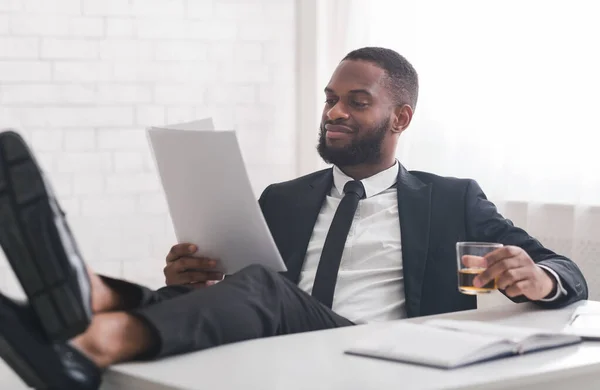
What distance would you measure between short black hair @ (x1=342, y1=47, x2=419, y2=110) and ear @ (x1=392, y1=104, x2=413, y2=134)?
0.06 ft

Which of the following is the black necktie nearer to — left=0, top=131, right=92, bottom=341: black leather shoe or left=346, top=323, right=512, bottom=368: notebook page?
left=346, top=323, right=512, bottom=368: notebook page

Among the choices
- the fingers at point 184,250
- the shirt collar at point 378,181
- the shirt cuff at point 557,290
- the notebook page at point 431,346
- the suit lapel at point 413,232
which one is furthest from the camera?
the shirt collar at point 378,181

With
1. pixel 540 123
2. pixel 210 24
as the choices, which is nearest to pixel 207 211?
pixel 540 123

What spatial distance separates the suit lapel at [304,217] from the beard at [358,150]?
0.21ft

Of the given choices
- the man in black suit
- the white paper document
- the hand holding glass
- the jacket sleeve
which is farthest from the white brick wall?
the hand holding glass

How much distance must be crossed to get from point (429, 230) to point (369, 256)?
0.17 metres

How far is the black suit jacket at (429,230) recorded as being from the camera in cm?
248

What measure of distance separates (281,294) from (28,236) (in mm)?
559

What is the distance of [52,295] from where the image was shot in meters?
1.46

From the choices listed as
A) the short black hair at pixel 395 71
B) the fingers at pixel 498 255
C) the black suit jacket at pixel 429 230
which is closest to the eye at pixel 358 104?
the short black hair at pixel 395 71

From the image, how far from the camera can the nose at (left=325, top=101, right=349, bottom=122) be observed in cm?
277

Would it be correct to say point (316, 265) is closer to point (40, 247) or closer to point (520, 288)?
point (520, 288)

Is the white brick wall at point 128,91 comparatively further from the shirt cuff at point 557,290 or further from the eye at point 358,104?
the shirt cuff at point 557,290

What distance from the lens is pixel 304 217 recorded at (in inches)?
106
